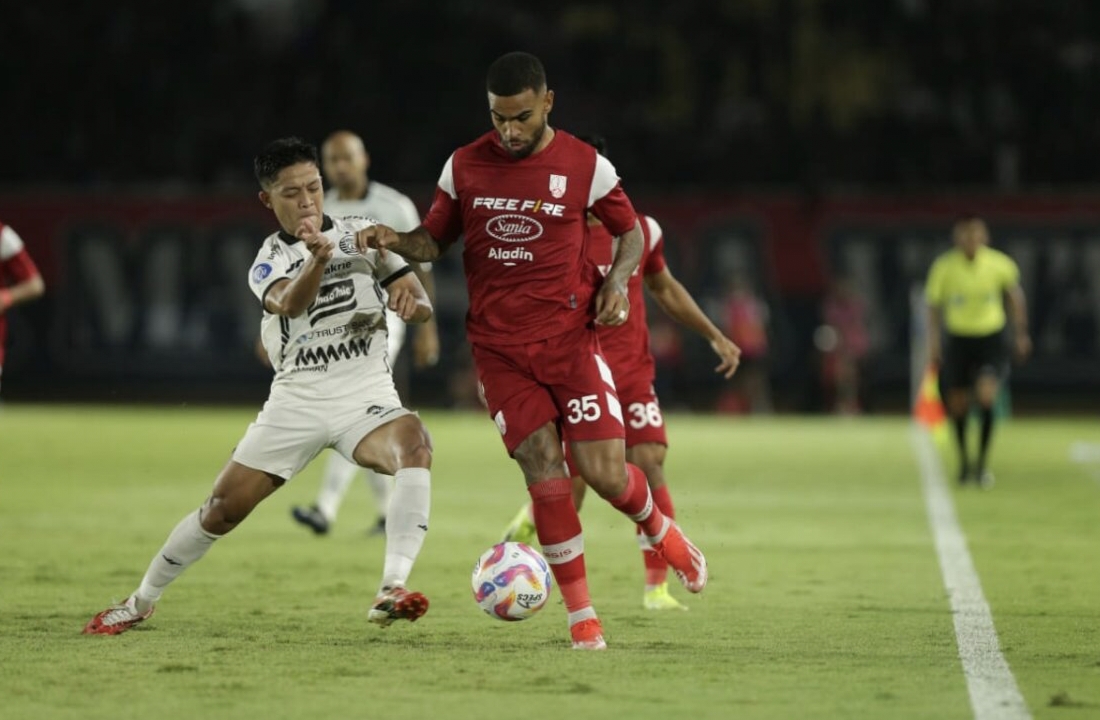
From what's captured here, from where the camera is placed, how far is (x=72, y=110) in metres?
33.0

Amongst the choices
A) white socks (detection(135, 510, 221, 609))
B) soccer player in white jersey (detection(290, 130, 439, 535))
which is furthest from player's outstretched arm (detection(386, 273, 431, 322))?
soccer player in white jersey (detection(290, 130, 439, 535))

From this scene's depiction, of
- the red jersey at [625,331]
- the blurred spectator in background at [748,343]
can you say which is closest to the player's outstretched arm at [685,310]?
the red jersey at [625,331]

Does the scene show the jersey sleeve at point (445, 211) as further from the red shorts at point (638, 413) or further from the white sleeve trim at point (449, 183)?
the red shorts at point (638, 413)

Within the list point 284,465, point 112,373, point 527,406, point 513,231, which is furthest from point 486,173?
point 112,373

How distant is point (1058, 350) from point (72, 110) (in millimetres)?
16625

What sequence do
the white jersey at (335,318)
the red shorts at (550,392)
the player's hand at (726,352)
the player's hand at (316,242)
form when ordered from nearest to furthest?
1. the player's hand at (316,242)
2. the red shorts at (550,392)
3. the white jersey at (335,318)
4. the player's hand at (726,352)

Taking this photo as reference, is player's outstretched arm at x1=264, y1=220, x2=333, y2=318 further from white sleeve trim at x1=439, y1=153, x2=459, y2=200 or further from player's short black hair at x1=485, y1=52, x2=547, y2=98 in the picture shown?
player's short black hair at x1=485, y1=52, x2=547, y2=98

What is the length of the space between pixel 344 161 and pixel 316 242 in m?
5.07

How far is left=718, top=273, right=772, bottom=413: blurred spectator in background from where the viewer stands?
3003 centimetres

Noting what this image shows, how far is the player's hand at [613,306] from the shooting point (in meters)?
7.54

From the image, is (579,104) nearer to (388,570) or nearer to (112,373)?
(112,373)

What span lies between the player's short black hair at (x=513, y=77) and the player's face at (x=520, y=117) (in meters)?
0.02

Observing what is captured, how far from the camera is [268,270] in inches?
305

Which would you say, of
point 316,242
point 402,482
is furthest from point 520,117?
point 402,482
